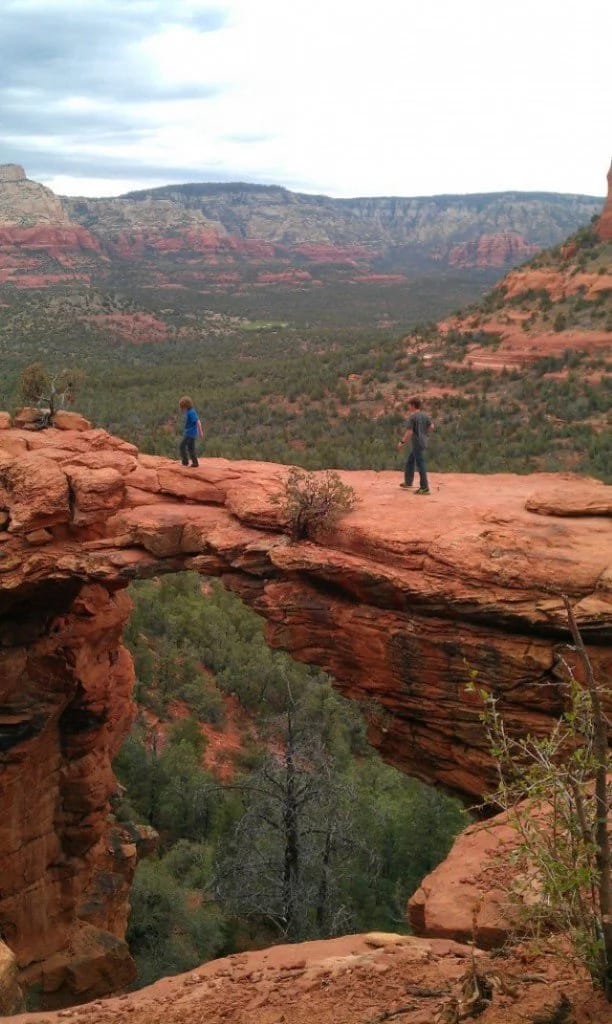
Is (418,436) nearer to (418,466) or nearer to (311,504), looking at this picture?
(418,466)

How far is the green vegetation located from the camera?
13977 millimetres

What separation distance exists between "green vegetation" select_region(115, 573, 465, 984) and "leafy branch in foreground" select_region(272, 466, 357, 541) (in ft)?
15.7

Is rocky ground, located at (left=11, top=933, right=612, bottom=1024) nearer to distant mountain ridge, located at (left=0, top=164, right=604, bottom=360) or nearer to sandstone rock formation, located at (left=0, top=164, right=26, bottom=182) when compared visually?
distant mountain ridge, located at (left=0, top=164, right=604, bottom=360)

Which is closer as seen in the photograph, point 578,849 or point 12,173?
point 578,849

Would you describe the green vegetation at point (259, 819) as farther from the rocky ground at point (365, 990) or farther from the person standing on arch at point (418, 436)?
the rocky ground at point (365, 990)

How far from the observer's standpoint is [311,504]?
1077 cm

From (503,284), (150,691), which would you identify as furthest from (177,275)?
(150,691)

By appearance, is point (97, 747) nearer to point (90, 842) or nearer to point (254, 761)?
point (90, 842)

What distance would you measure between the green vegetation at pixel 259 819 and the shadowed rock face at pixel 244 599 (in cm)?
170

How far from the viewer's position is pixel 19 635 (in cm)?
1252

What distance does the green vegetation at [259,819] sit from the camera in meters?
14.0

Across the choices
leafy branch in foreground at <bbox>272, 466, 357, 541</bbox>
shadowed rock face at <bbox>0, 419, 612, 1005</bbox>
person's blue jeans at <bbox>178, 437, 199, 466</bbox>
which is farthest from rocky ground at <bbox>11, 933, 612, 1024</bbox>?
person's blue jeans at <bbox>178, 437, 199, 466</bbox>

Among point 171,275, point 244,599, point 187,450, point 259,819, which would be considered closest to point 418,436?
point 244,599

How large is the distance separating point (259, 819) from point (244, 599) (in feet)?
20.9
